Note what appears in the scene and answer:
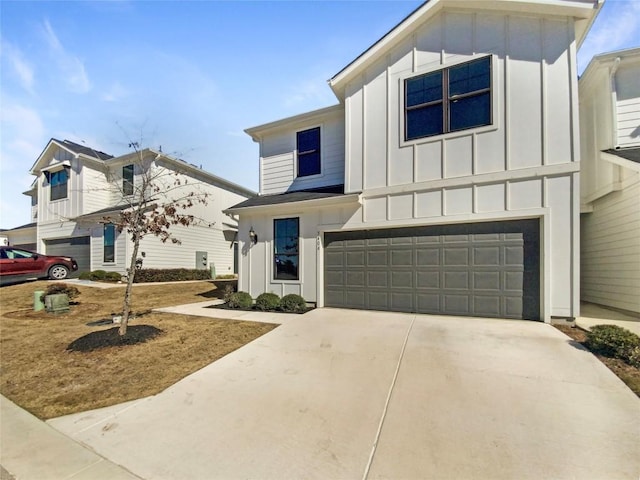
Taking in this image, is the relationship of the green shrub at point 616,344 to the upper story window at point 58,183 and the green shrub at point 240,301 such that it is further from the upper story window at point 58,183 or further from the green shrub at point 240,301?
the upper story window at point 58,183

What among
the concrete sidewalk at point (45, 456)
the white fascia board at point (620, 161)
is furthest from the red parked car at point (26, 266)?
the white fascia board at point (620, 161)

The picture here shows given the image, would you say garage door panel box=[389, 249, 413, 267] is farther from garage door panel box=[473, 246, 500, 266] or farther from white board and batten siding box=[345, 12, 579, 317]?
garage door panel box=[473, 246, 500, 266]

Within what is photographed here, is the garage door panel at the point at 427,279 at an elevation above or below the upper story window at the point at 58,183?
below

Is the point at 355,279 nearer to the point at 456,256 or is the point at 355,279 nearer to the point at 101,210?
the point at 456,256

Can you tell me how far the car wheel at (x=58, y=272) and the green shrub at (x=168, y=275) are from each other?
3.85m

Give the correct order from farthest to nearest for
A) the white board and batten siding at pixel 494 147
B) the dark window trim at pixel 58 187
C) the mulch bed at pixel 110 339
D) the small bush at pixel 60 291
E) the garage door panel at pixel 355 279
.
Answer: the dark window trim at pixel 58 187
the small bush at pixel 60 291
the garage door panel at pixel 355 279
the white board and batten siding at pixel 494 147
the mulch bed at pixel 110 339

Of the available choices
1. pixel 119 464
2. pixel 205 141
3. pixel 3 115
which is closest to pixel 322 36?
pixel 205 141

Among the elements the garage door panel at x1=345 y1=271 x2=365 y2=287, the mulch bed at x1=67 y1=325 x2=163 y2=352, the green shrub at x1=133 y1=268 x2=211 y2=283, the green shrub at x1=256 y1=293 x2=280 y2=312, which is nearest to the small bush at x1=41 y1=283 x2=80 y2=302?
the green shrub at x1=133 y1=268 x2=211 y2=283

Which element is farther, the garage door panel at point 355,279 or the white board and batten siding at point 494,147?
the garage door panel at point 355,279

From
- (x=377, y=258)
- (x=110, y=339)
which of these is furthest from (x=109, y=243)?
(x=377, y=258)

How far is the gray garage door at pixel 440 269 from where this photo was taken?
6.78 m

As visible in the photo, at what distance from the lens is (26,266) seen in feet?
43.2

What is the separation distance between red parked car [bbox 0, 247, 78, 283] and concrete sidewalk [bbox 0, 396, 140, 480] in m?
14.1

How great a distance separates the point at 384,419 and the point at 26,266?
17.5m
